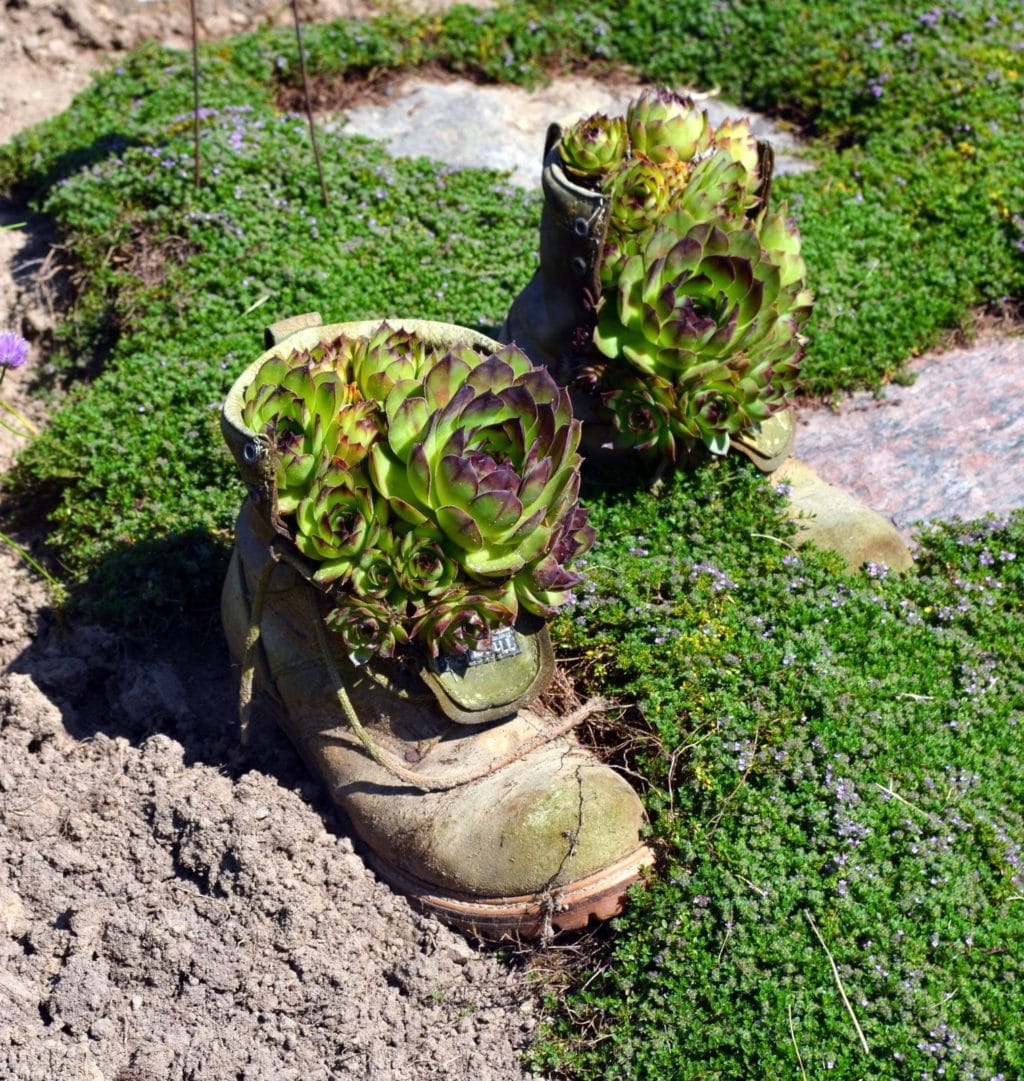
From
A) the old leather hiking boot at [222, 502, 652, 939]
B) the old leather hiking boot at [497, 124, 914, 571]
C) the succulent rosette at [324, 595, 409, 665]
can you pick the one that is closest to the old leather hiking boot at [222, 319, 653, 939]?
the old leather hiking boot at [222, 502, 652, 939]

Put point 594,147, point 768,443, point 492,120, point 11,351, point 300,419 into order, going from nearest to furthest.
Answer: point 300,419 < point 11,351 < point 594,147 < point 768,443 < point 492,120

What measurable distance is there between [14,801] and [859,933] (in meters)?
2.22

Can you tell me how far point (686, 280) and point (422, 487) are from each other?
3.96 feet

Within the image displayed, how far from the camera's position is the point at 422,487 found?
9.57 feet

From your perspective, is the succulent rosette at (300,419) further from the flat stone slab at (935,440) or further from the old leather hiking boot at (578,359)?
the flat stone slab at (935,440)

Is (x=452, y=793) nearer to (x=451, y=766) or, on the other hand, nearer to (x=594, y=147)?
(x=451, y=766)

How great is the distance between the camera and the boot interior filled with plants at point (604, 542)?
2941 mm

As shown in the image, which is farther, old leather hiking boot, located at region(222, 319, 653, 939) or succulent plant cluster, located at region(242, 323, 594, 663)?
old leather hiking boot, located at region(222, 319, 653, 939)

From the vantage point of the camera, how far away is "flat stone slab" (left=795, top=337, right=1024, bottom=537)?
14.3 ft

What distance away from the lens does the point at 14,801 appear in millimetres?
3408

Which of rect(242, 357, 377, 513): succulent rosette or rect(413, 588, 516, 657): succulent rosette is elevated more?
rect(242, 357, 377, 513): succulent rosette

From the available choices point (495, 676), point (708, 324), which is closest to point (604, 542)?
point (708, 324)

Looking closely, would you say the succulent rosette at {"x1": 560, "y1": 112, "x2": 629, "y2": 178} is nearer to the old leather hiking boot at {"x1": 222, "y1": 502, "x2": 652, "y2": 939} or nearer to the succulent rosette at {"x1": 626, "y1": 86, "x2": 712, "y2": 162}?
the succulent rosette at {"x1": 626, "y1": 86, "x2": 712, "y2": 162}

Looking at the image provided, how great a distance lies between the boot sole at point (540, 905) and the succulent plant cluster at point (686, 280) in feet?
4.52
